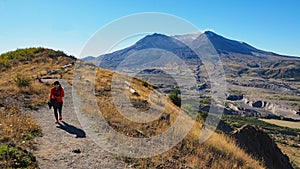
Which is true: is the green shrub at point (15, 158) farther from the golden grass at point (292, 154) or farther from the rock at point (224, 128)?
the golden grass at point (292, 154)

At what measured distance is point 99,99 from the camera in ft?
63.8

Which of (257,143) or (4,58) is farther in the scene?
(4,58)

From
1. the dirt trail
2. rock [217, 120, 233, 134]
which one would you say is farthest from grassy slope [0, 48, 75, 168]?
rock [217, 120, 233, 134]

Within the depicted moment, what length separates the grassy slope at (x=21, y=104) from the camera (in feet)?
27.8

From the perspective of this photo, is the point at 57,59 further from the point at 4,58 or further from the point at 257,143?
the point at 257,143

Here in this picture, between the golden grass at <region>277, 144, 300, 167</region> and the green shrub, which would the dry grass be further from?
the golden grass at <region>277, 144, 300, 167</region>

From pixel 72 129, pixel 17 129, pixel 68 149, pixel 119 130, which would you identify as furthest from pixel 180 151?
pixel 17 129

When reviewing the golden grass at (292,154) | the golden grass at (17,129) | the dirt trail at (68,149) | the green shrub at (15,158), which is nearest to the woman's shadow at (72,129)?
the dirt trail at (68,149)

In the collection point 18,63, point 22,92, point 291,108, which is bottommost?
point 291,108

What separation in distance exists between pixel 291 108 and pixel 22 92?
197 m

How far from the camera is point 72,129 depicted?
12.8 metres

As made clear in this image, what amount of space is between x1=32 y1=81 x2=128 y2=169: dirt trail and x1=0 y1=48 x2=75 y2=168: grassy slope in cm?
43

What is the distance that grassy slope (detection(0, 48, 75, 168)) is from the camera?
847 centimetres

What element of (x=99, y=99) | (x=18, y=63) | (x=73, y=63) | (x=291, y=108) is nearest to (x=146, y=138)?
(x=99, y=99)
